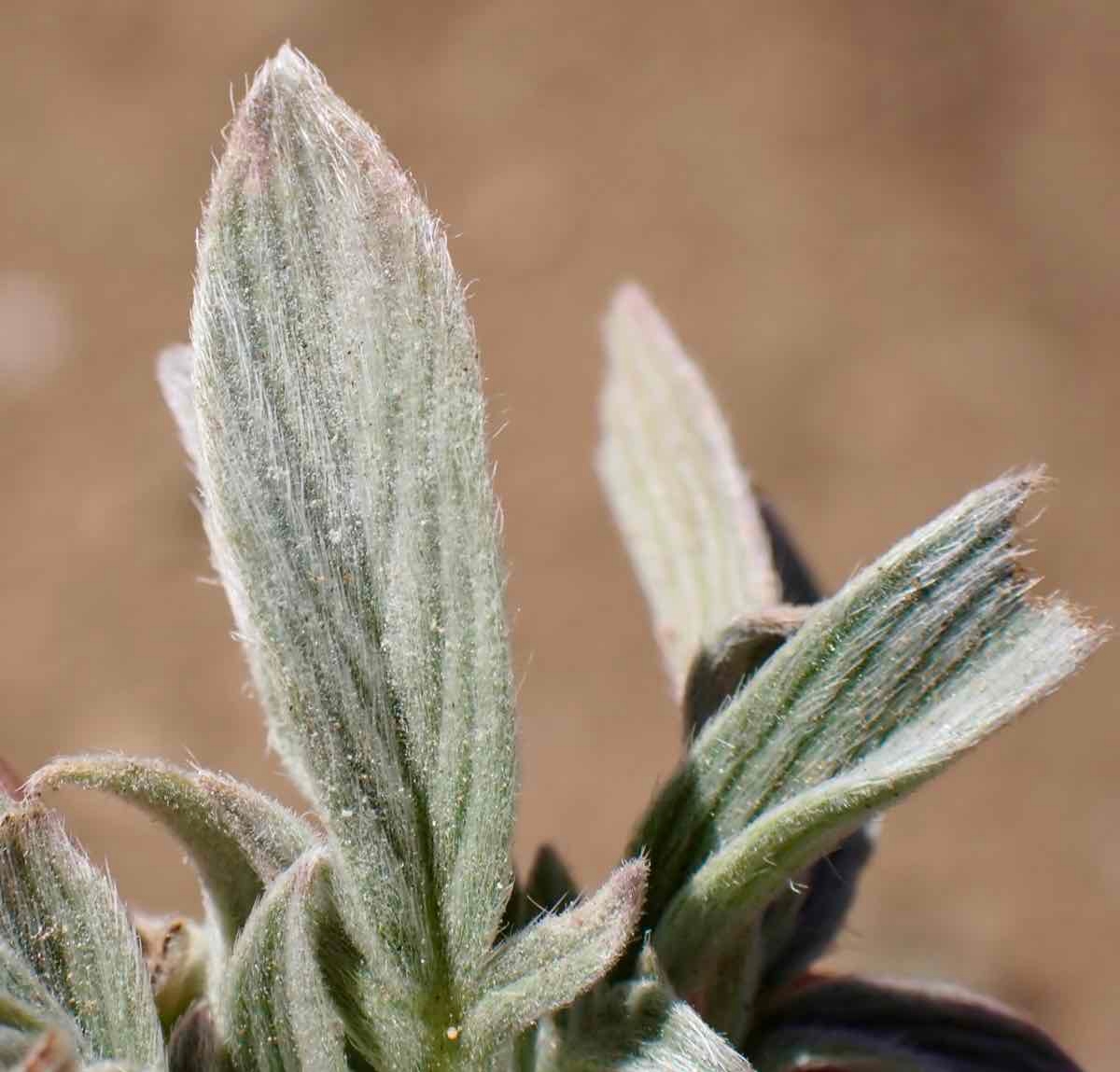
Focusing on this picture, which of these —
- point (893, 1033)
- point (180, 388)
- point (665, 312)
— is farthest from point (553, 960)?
point (665, 312)

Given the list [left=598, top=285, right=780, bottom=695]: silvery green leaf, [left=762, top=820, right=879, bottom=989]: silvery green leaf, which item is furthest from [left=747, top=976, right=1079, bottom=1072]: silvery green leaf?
[left=598, top=285, right=780, bottom=695]: silvery green leaf

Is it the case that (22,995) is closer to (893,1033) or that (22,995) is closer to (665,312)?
(893,1033)

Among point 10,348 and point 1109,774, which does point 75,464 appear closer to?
point 10,348

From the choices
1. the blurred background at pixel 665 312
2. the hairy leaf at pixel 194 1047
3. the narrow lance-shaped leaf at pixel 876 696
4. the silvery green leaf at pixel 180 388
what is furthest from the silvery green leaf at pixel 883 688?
the blurred background at pixel 665 312

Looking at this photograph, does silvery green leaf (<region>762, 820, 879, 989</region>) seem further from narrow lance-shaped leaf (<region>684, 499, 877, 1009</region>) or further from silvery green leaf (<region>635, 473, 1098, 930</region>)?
silvery green leaf (<region>635, 473, 1098, 930</region>)

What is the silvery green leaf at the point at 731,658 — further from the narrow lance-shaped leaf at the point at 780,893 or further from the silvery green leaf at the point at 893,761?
the silvery green leaf at the point at 893,761

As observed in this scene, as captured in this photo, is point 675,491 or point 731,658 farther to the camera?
point 675,491
